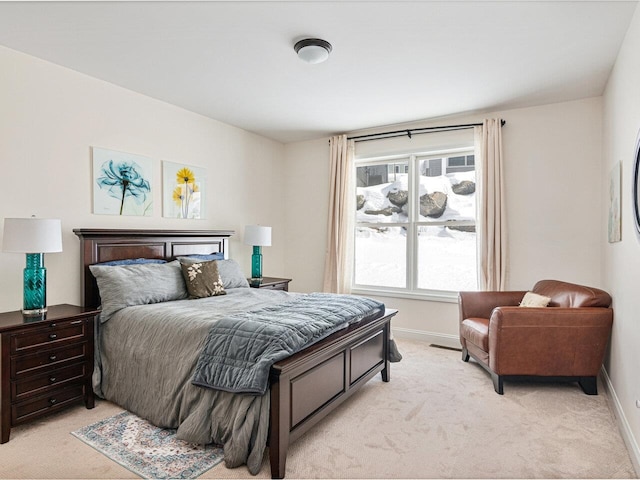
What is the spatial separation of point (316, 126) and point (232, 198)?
4.52ft

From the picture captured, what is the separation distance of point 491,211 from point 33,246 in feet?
13.3

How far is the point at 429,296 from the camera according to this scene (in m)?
4.61

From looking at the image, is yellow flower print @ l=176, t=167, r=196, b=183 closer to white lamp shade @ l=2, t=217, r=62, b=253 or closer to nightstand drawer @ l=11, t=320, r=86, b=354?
white lamp shade @ l=2, t=217, r=62, b=253

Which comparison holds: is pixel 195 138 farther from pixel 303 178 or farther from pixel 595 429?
pixel 595 429

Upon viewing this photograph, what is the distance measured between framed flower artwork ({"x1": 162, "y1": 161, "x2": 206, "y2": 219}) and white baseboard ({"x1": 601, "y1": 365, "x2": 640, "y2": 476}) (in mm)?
4039

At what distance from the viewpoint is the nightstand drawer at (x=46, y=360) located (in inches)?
93.4

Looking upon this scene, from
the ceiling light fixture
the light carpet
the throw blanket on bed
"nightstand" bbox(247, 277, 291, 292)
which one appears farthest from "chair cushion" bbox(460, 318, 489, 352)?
the ceiling light fixture

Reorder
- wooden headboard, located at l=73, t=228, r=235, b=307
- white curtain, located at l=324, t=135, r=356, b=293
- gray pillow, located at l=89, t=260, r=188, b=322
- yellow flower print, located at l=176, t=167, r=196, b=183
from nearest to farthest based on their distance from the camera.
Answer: gray pillow, located at l=89, t=260, r=188, b=322 < wooden headboard, located at l=73, t=228, r=235, b=307 < yellow flower print, located at l=176, t=167, r=196, b=183 < white curtain, located at l=324, t=135, r=356, b=293

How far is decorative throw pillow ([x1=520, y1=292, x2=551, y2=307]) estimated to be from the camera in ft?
11.0

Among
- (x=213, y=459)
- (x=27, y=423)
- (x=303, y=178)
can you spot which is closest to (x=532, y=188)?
(x=303, y=178)

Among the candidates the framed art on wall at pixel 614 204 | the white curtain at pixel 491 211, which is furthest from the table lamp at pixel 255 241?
the framed art on wall at pixel 614 204

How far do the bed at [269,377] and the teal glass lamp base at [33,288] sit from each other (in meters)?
0.45

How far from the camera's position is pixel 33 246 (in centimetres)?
258

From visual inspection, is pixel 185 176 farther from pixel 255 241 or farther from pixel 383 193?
pixel 383 193
